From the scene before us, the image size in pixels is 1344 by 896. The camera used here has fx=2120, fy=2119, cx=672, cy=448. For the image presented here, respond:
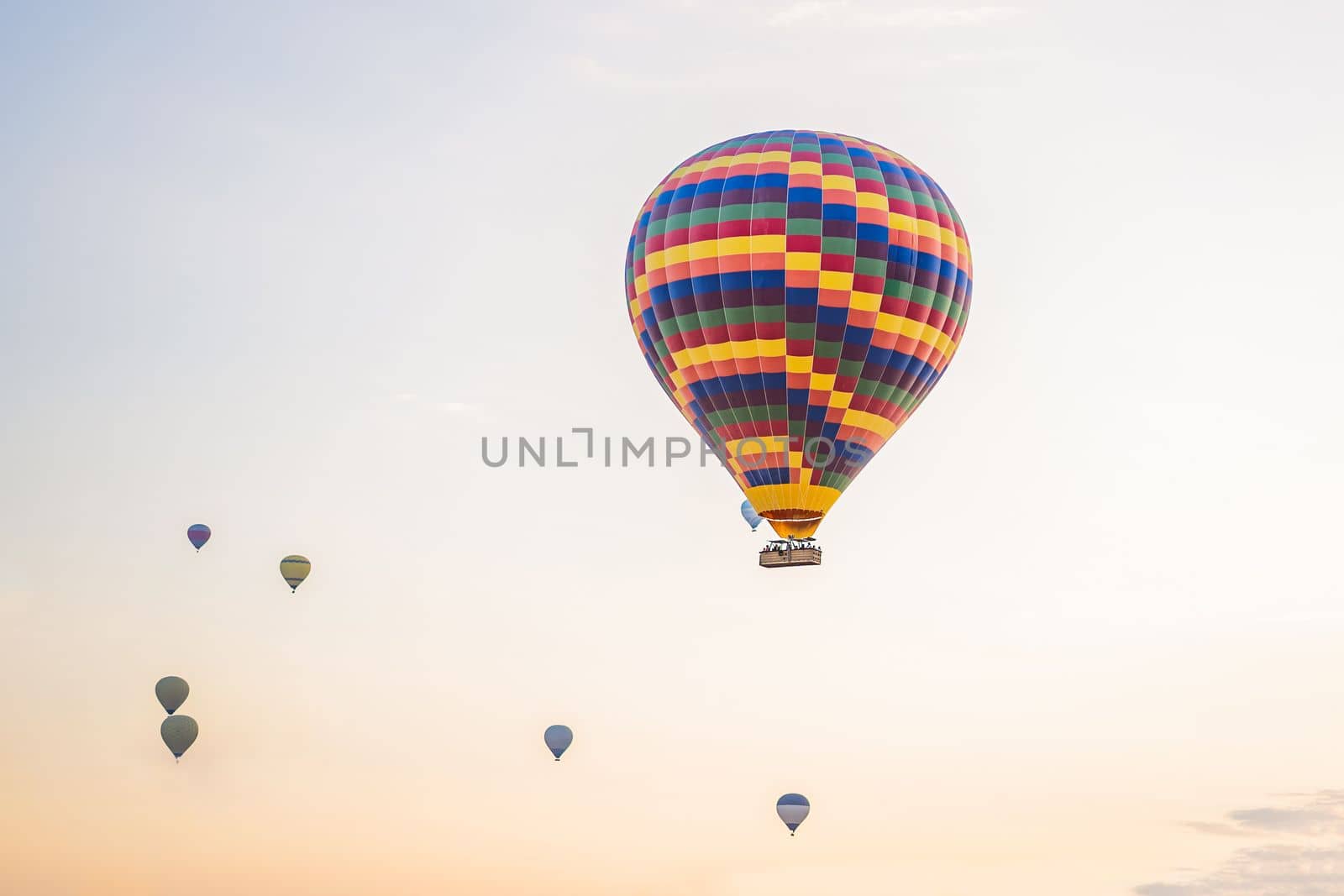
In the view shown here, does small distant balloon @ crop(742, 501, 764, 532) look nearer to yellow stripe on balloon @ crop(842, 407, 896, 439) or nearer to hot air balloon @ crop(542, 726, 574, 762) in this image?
hot air balloon @ crop(542, 726, 574, 762)

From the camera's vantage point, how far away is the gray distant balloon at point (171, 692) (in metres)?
56.1

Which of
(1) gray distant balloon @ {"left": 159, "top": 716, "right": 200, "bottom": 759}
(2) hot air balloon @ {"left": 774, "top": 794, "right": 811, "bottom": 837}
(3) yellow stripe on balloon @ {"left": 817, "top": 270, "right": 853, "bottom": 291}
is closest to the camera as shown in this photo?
A: (3) yellow stripe on balloon @ {"left": 817, "top": 270, "right": 853, "bottom": 291}

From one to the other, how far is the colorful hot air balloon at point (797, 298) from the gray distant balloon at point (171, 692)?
719 inches

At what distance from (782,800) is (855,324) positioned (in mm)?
12939

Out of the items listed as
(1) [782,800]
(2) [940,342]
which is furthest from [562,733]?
(2) [940,342]

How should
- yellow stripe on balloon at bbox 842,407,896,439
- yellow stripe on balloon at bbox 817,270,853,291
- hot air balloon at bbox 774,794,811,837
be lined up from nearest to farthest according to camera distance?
yellow stripe on balloon at bbox 817,270,853,291 < yellow stripe on balloon at bbox 842,407,896,439 < hot air balloon at bbox 774,794,811,837

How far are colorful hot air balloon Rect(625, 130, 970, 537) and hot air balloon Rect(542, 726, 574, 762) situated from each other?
37.2ft

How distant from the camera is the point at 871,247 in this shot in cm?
4453

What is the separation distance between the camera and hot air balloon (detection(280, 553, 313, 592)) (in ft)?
195

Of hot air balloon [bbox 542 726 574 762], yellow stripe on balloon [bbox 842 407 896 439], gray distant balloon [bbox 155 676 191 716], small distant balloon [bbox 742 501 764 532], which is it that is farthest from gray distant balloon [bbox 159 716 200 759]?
yellow stripe on balloon [bbox 842 407 896 439]

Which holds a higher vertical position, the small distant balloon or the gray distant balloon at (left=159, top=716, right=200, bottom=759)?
the small distant balloon

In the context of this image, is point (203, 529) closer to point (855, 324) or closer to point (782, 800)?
point (782, 800)

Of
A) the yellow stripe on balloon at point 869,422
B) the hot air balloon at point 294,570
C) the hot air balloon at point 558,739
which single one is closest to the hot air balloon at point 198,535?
the hot air balloon at point 294,570

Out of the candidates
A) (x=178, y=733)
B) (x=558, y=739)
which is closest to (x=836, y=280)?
(x=558, y=739)
